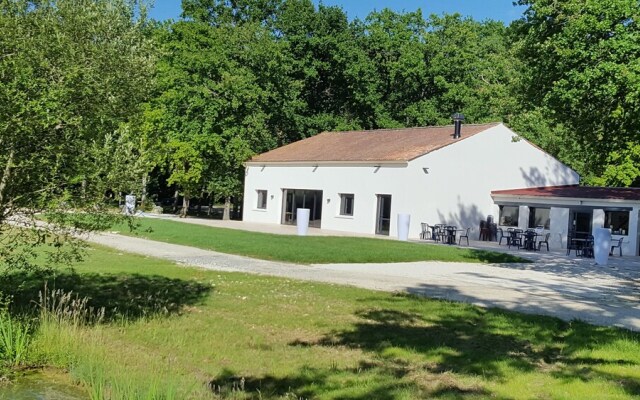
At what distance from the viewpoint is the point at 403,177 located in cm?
3303

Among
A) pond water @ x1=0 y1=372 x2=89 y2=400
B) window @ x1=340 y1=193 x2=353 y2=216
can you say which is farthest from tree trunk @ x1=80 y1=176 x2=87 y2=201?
window @ x1=340 y1=193 x2=353 y2=216

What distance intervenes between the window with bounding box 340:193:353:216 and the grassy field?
82.5ft

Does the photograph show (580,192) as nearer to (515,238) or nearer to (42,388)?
(515,238)

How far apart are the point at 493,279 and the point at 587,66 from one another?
601cm

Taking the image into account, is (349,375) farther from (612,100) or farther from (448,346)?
(612,100)

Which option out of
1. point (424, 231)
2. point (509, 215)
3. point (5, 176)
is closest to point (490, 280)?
point (5, 176)

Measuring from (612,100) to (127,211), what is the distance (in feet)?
45.8

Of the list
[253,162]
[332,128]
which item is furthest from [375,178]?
[332,128]

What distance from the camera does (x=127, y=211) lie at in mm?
7656

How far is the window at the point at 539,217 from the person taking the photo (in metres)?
33.9

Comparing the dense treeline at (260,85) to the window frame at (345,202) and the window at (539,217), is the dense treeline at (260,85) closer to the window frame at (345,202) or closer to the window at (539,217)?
the window at (539,217)

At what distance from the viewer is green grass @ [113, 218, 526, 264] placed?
19.1 meters

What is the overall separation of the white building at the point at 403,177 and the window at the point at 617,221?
15.2 ft

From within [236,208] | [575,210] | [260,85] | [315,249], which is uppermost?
[260,85]
